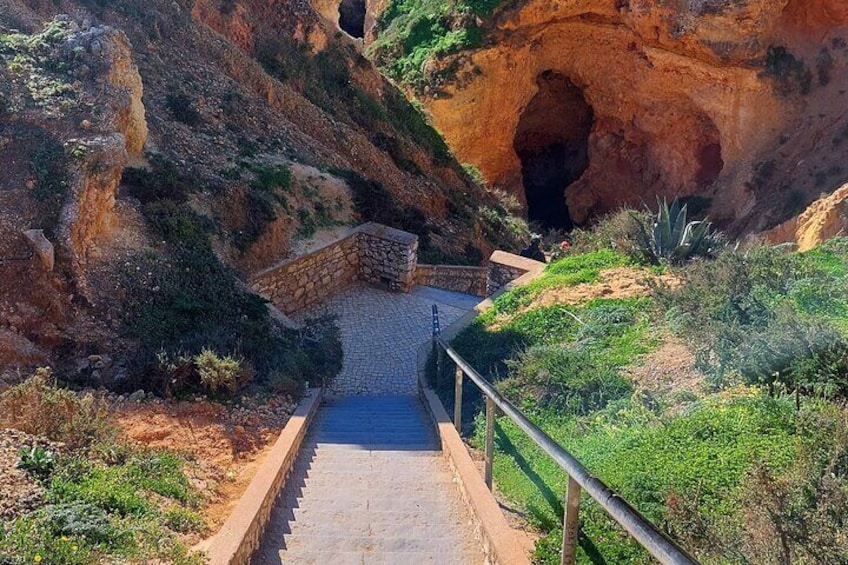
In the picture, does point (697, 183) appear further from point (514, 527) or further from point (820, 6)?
point (514, 527)

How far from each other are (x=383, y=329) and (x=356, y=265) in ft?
8.80

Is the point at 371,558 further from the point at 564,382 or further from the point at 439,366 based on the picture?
the point at 439,366

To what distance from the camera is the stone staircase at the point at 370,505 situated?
14.6 feet

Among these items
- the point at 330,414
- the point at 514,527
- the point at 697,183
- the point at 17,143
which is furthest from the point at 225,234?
the point at 697,183

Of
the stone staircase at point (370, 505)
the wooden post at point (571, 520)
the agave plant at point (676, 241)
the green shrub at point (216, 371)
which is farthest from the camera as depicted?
the agave plant at point (676, 241)

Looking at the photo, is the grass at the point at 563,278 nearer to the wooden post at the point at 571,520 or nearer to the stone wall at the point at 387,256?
the stone wall at the point at 387,256

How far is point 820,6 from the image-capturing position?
22.0 metres

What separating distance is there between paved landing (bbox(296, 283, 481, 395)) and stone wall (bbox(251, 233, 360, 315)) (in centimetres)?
23

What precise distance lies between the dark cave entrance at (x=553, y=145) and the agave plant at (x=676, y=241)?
19100mm

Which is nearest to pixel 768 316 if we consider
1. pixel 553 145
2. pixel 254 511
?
pixel 254 511

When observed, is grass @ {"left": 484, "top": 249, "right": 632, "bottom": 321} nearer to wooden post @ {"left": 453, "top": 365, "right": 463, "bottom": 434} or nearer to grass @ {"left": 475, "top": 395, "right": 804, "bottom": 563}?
wooden post @ {"left": 453, "top": 365, "right": 463, "bottom": 434}

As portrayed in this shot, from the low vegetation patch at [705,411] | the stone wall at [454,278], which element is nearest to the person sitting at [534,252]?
the stone wall at [454,278]

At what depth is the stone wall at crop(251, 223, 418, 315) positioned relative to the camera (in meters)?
13.0

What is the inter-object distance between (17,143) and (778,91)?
22217 mm
